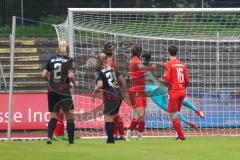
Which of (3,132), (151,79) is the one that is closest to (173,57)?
(151,79)

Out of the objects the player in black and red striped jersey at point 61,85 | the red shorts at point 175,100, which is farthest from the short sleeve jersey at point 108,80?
the red shorts at point 175,100

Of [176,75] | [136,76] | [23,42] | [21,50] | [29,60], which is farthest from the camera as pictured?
[23,42]

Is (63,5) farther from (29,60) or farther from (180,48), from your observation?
(180,48)

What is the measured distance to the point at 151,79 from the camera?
62.8 feet

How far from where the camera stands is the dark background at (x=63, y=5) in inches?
1213

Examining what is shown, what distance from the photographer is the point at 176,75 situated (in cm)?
1834

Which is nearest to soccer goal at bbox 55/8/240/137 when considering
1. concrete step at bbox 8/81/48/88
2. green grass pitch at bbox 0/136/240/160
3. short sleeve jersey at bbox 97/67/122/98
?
short sleeve jersey at bbox 97/67/122/98

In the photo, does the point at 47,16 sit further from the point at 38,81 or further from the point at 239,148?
the point at 239,148

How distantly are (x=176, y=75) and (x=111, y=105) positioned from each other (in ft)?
6.83

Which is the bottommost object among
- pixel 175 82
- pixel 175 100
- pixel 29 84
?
pixel 29 84

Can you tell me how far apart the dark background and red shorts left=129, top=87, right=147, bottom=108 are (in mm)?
12257

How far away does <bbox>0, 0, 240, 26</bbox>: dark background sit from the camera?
3081 centimetres

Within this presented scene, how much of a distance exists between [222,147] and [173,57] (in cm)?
361

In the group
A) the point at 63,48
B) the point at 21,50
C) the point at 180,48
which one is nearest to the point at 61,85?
the point at 63,48
